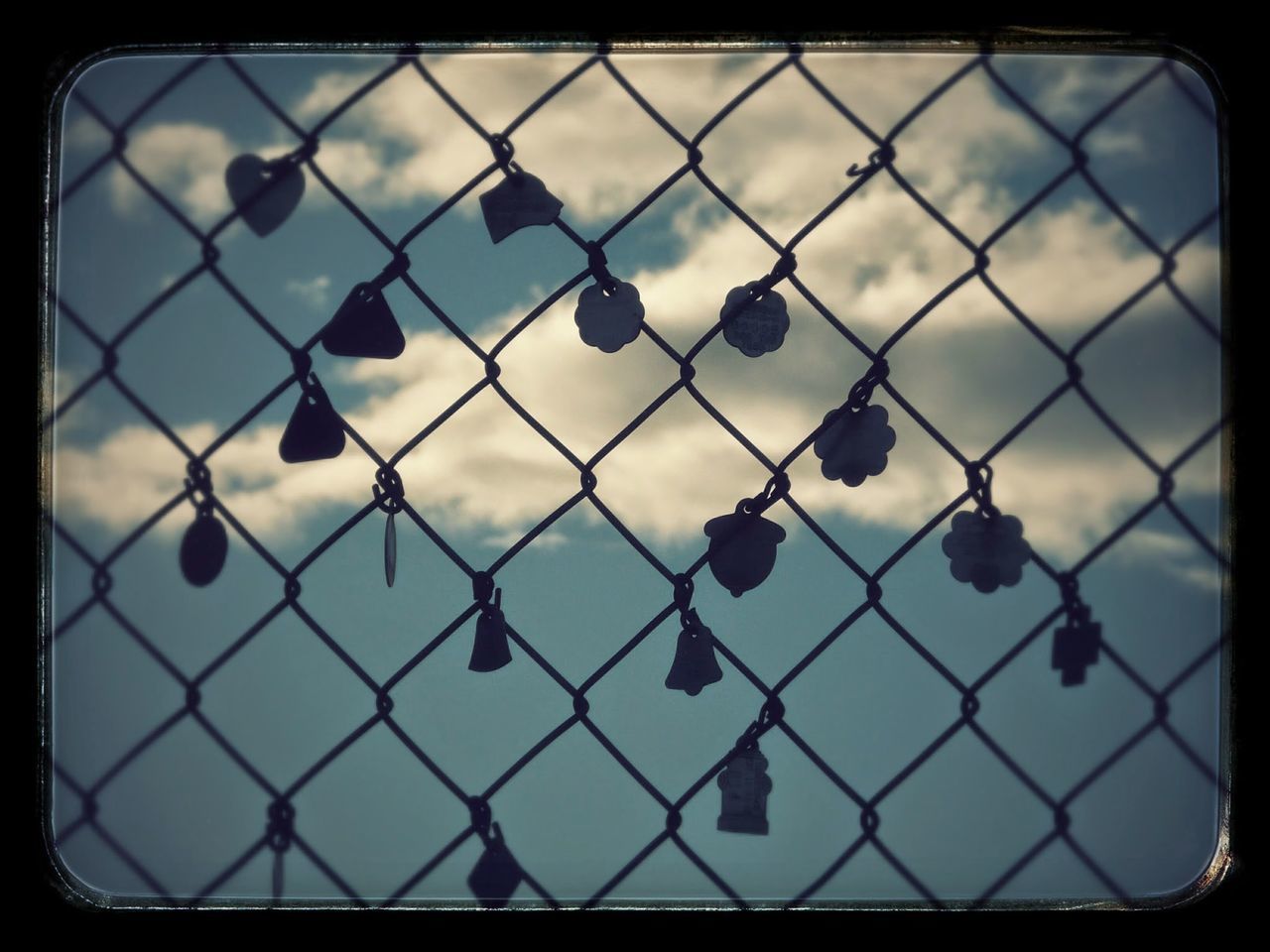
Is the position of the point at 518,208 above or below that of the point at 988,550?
above

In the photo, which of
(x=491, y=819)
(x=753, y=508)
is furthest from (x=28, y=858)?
(x=753, y=508)

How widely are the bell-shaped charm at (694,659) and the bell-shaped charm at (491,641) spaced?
15 cm

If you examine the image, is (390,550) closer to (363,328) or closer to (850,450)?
(363,328)

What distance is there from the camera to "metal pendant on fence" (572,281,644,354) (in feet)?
2.75

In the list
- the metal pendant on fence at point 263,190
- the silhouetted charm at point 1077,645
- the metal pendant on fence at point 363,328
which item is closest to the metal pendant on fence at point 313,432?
the metal pendant on fence at point 363,328

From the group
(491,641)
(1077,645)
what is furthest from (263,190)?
(1077,645)

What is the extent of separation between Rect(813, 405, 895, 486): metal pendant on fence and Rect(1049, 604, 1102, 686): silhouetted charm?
0.24 m

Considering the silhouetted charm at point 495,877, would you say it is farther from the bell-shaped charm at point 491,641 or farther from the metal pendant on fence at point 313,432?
the metal pendant on fence at point 313,432

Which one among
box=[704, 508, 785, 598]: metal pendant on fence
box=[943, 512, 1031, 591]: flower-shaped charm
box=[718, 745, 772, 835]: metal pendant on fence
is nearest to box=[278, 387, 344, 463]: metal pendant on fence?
box=[704, 508, 785, 598]: metal pendant on fence

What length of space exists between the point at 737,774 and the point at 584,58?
644 mm

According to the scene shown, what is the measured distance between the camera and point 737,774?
2.59 ft

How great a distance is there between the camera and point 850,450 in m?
0.85

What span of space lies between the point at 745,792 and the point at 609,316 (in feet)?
1.47
